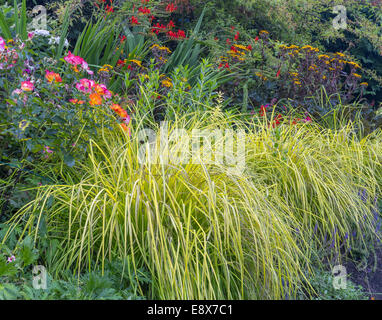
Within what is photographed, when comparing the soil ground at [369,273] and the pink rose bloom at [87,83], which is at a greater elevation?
the pink rose bloom at [87,83]

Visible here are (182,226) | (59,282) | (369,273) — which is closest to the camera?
(59,282)

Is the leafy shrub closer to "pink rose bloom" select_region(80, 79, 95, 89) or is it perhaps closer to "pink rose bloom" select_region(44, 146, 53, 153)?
"pink rose bloom" select_region(44, 146, 53, 153)

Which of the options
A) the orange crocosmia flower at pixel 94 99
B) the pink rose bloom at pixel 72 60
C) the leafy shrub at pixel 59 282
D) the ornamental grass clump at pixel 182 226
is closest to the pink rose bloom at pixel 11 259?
the leafy shrub at pixel 59 282

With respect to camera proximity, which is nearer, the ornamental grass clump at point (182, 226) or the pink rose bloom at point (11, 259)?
the pink rose bloom at point (11, 259)

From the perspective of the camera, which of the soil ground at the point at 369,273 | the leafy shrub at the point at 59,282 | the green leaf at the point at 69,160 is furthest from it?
the soil ground at the point at 369,273

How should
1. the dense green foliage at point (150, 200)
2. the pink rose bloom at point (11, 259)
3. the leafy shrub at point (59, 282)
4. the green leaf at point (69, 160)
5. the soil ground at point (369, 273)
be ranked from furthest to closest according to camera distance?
1. the soil ground at point (369, 273)
2. the green leaf at point (69, 160)
3. the dense green foliage at point (150, 200)
4. the pink rose bloom at point (11, 259)
5. the leafy shrub at point (59, 282)

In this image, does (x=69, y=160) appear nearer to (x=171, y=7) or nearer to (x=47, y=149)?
(x=47, y=149)

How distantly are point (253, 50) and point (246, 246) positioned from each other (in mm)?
3887

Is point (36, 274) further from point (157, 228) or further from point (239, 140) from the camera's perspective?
point (239, 140)

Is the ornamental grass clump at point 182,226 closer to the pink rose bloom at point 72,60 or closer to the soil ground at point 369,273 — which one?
the soil ground at point 369,273

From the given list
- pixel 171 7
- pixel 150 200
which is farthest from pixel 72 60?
pixel 171 7

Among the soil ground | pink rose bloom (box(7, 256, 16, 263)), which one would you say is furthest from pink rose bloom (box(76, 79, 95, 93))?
the soil ground

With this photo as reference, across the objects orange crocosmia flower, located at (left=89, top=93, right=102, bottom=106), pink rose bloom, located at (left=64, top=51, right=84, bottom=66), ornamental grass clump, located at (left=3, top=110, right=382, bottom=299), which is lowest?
ornamental grass clump, located at (left=3, top=110, right=382, bottom=299)

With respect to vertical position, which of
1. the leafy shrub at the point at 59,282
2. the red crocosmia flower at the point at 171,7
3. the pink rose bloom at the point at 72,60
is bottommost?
the leafy shrub at the point at 59,282
